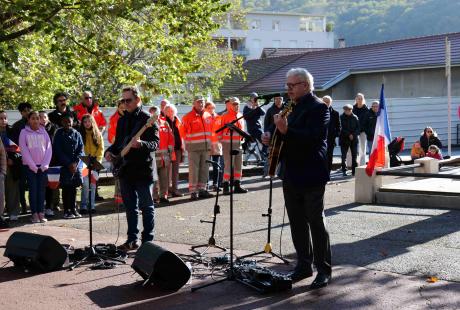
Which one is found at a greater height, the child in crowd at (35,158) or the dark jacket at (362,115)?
the dark jacket at (362,115)

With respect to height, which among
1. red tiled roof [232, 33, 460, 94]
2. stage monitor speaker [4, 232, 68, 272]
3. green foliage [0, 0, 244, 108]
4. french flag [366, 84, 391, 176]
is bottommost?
stage monitor speaker [4, 232, 68, 272]

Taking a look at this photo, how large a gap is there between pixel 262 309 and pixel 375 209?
6433 mm

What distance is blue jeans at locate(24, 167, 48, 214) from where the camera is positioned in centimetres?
1188

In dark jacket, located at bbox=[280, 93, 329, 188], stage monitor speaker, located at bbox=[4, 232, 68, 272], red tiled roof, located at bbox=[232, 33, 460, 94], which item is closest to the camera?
dark jacket, located at bbox=[280, 93, 329, 188]

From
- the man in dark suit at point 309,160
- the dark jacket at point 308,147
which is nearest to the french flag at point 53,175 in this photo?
the man in dark suit at point 309,160

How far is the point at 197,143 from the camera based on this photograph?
14.3 metres

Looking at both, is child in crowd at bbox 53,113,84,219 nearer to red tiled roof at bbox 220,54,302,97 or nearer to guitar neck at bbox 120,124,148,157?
guitar neck at bbox 120,124,148,157

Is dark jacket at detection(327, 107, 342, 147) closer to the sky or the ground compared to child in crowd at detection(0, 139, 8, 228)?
closer to the sky

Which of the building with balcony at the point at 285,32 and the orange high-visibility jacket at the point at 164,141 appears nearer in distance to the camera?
the orange high-visibility jacket at the point at 164,141

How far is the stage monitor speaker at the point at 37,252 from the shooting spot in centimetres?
791

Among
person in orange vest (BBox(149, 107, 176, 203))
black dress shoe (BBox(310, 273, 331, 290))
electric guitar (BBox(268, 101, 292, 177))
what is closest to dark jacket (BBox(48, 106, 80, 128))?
person in orange vest (BBox(149, 107, 176, 203))

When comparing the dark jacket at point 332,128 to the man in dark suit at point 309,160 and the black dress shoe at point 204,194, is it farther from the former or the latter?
the man in dark suit at point 309,160

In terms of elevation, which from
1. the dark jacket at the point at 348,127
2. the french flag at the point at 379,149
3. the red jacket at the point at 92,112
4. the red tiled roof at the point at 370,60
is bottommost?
the french flag at the point at 379,149

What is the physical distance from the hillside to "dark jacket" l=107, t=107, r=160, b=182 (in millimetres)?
89201
